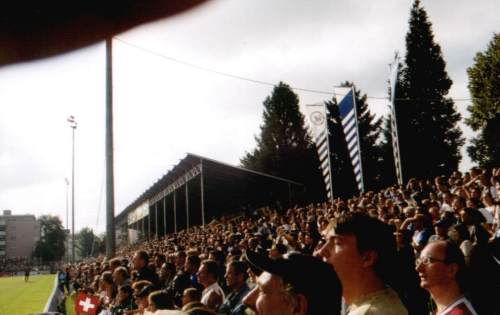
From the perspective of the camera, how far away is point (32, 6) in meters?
7.40

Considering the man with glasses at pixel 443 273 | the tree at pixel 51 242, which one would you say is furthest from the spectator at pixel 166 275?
the tree at pixel 51 242

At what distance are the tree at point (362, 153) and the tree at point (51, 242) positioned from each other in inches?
3374

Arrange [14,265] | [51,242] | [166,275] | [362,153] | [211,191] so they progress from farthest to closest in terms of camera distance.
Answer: [51,242]
[14,265]
[362,153]
[211,191]
[166,275]

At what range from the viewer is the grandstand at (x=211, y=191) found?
88.5 feet

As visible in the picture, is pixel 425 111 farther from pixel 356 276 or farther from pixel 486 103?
pixel 356 276

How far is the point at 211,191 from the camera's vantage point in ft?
119

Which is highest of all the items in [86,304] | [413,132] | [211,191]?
[413,132]

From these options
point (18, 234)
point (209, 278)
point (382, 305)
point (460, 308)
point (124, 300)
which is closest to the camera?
point (382, 305)

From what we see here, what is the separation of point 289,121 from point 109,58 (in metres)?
46.9

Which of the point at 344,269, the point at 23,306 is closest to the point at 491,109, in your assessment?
the point at 23,306

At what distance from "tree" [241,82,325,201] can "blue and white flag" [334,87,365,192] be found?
33.6 m

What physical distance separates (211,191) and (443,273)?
1309 inches

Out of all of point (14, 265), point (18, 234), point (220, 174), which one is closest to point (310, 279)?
point (220, 174)

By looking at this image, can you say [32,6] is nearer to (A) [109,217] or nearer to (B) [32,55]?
(B) [32,55]
